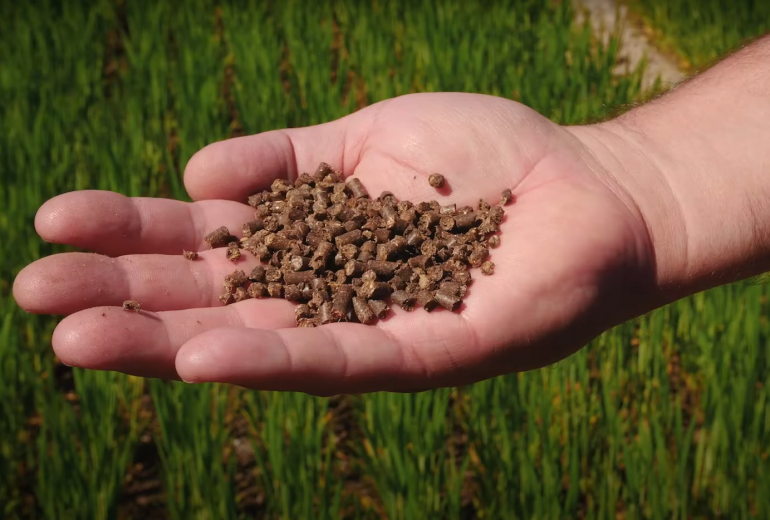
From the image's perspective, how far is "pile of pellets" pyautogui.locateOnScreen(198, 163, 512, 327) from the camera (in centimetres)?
201

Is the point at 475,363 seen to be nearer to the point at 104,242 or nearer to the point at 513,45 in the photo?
the point at 104,242

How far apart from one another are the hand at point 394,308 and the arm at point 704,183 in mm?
82

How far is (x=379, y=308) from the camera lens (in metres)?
1.95

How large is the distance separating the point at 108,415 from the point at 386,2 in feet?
11.5

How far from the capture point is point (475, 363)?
184 cm

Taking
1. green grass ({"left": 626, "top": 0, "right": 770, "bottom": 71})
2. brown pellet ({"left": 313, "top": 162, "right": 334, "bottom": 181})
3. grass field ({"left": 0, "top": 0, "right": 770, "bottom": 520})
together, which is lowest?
grass field ({"left": 0, "top": 0, "right": 770, "bottom": 520})

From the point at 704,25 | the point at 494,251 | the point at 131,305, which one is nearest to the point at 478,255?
the point at 494,251

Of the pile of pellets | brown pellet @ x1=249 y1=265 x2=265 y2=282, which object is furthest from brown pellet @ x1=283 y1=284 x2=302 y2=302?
brown pellet @ x1=249 y1=265 x2=265 y2=282

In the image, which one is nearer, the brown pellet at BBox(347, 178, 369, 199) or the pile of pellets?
the pile of pellets

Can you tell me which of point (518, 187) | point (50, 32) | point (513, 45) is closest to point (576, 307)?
point (518, 187)

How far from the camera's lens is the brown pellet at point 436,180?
2312mm

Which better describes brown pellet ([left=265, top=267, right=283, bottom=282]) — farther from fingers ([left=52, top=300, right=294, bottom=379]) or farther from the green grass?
the green grass

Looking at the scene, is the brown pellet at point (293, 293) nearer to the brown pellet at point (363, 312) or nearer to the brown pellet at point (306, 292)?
the brown pellet at point (306, 292)

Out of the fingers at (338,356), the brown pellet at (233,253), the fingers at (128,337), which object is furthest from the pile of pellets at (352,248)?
the fingers at (128,337)
